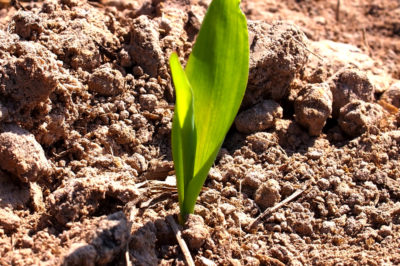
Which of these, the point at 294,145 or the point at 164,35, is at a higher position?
the point at 164,35

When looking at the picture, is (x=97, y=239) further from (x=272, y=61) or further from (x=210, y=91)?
(x=272, y=61)

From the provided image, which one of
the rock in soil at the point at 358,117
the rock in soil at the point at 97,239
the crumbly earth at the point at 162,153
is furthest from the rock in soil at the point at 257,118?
the rock in soil at the point at 97,239

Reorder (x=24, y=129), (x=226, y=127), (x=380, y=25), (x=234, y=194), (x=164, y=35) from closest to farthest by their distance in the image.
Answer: (x=226, y=127) → (x=24, y=129) → (x=234, y=194) → (x=164, y=35) → (x=380, y=25)

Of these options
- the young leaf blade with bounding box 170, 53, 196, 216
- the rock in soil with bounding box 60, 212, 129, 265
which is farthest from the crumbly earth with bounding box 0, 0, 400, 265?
the young leaf blade with bounding box 170, 53, 196, 216

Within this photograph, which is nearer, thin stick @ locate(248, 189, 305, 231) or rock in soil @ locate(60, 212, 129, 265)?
rock in soil @ locate(60, 212, 129, 265)

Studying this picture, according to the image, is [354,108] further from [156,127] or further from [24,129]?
[24,129]

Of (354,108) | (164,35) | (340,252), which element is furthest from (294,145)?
(164,35)

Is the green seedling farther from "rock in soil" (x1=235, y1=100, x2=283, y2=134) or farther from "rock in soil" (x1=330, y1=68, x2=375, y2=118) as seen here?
"rock in soil" (x1=330, y1=68, x2=375, y2=118)

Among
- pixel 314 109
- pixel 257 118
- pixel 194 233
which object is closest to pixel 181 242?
pixel 194 233
